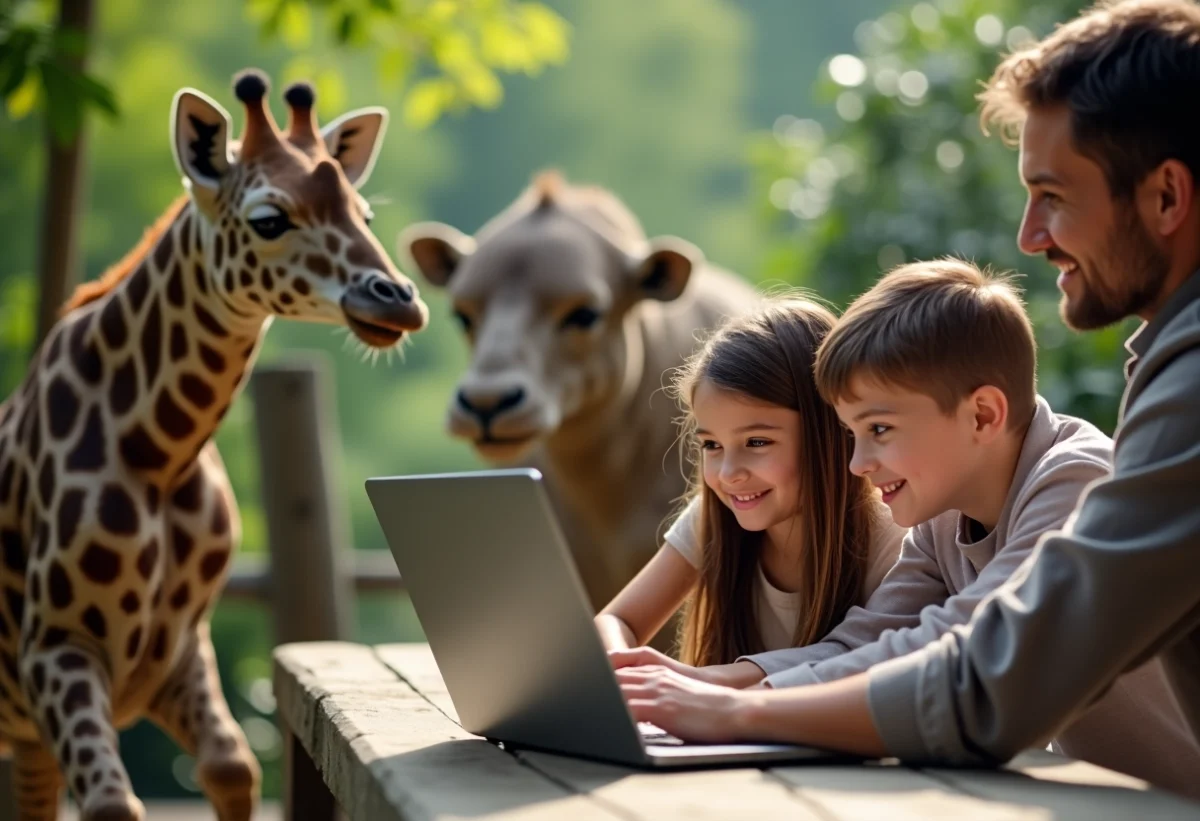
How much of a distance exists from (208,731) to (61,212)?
4.46 ft

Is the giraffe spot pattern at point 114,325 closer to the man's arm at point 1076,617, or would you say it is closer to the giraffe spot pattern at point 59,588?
the giraffe spot pattern at point 59,588

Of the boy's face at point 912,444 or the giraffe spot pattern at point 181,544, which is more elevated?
the boy's face at point 912,444

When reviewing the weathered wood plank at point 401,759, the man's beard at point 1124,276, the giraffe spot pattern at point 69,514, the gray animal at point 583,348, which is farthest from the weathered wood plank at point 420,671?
the gray animal at point 583,348

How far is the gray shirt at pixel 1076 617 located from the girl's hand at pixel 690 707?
134 mm

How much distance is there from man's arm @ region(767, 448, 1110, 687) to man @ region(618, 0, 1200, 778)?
0.29 ft

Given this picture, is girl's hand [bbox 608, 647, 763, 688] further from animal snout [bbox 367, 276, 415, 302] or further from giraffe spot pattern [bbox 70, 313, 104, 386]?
giraffe spot pattern [bbox 70, 313, 104, 386]

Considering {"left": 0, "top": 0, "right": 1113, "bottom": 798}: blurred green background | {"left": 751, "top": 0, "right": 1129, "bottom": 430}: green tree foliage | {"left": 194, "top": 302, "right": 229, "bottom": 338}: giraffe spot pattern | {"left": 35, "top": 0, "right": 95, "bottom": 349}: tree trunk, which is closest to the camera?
{"left": 194, "top": 302, "right": 229, "bottom": 338}: giraffe spot pattern

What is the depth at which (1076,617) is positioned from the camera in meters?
1.34

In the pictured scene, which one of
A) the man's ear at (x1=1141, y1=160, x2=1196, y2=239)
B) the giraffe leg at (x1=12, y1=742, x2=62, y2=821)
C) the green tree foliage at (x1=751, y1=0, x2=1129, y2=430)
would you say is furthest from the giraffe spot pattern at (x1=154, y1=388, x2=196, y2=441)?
the green tree foliage at (x1=751, y1=0, x2=1129, y2=430)

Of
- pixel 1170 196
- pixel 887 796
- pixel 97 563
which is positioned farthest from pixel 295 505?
pixel 887 796

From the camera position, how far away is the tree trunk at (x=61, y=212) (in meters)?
3.36

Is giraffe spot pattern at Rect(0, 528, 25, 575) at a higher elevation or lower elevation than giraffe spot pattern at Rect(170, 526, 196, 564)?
lower

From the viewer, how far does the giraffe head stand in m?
2.30

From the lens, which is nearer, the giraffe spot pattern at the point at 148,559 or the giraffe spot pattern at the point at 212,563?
the giraffe spot pattern at the point at 148,559
